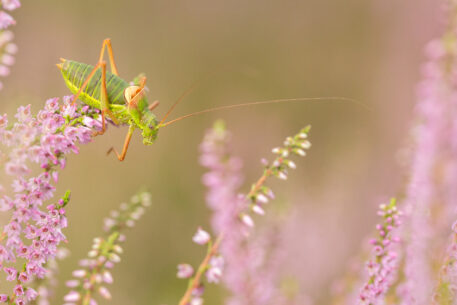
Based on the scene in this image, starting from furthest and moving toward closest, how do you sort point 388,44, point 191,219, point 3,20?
point 388,44 → point 191,219 → point 3,20

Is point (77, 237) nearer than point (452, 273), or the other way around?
point (452, 273)

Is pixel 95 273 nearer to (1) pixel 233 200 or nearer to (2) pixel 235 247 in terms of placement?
(2) pixel 235 247

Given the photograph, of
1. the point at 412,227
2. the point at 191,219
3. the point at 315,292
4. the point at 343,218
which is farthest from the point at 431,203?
the point at 191,219

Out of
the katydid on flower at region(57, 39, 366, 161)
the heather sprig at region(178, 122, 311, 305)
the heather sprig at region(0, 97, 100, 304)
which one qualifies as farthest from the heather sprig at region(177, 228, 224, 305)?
the katydid on flower at region(57, 39, 366, 161)

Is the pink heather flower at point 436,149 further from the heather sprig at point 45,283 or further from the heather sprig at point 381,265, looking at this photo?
the heather sprig at point 45,283

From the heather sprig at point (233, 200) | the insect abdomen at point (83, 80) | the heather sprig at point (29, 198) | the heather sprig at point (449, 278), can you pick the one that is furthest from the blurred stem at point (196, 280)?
the insect abdomen at point (83, 80)

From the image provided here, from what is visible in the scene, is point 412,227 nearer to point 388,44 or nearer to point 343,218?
point 343,218
